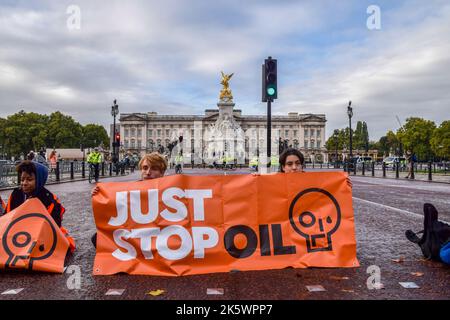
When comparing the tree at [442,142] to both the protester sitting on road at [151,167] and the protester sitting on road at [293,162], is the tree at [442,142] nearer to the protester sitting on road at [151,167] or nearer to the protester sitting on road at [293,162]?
the protester sitting on road at [293,162]

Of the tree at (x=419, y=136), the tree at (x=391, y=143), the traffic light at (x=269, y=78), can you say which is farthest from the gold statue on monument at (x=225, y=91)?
the traffic light at (x=269, y=78)

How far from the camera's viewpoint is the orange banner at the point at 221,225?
391cm

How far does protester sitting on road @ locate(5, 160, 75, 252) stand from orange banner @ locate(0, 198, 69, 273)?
0.98ft

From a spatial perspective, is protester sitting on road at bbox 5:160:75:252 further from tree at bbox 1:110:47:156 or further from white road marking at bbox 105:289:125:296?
tree at bbox 1:110:47:156

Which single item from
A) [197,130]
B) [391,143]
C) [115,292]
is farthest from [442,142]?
[197,130]

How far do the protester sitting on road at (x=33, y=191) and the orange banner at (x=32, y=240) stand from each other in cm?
30

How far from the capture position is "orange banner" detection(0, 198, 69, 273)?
383cm

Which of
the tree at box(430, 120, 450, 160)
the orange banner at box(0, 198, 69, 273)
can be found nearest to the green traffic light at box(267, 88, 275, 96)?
the orange banner at box(0, 198, 69, 273)

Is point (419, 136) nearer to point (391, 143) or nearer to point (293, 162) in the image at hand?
point (391, 143)

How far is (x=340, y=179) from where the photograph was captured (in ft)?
14.4

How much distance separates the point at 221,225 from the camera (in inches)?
160

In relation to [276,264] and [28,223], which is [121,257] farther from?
[276,264]
